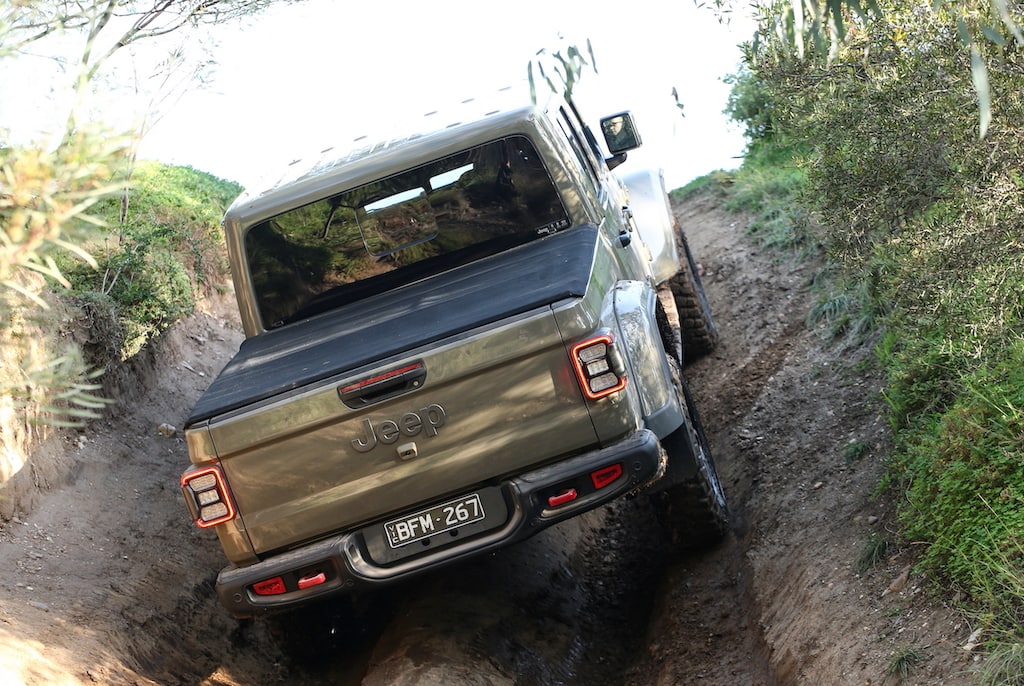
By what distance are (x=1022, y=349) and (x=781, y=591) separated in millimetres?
1370

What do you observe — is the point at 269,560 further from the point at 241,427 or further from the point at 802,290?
the point at 802,290

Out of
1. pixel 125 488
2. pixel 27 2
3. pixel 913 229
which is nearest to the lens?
pixel 27 2

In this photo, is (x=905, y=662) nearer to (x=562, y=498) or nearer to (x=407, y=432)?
(x=562, y=498)

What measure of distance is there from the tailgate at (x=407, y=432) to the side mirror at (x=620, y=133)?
2.54 meters

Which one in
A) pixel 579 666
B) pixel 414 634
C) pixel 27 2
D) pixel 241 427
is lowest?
pixel 579 666

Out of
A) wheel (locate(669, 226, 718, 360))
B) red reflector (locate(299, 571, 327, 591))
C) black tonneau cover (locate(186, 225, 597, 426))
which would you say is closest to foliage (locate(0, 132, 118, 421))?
black tonneau cover (locate(186, 225, 597, 426))

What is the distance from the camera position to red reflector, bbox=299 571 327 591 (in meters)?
3.96

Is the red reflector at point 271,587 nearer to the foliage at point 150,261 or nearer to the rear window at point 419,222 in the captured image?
the rear window at point 419,222

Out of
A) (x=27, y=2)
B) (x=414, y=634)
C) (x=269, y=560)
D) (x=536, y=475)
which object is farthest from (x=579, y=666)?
(x=27, y=2)

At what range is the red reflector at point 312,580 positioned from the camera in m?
3.96

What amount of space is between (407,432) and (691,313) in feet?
13.3

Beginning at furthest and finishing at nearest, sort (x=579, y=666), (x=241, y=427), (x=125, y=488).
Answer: (x=125, y=488)
(x=579, y=666)
(x=241, y=427)

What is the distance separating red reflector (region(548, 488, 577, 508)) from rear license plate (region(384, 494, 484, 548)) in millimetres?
279

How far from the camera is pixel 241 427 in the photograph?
384cm
